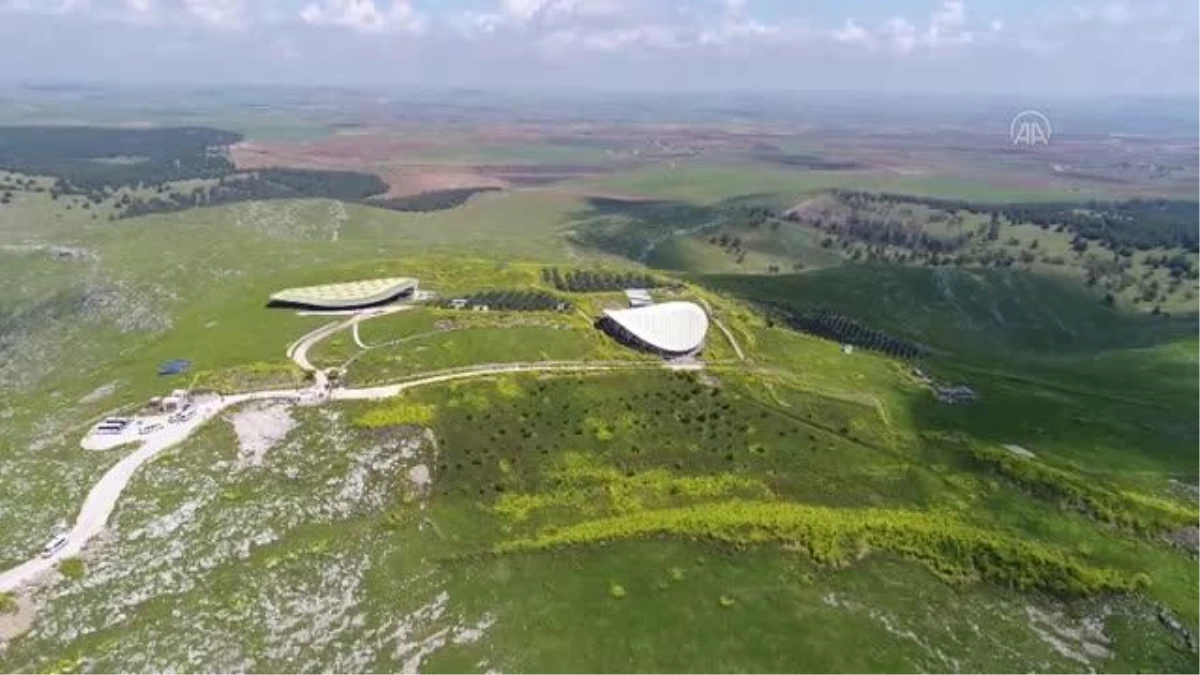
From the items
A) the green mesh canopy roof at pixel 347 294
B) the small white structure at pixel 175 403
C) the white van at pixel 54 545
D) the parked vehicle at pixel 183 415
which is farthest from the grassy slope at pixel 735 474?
the small white structure at pixel 175 403

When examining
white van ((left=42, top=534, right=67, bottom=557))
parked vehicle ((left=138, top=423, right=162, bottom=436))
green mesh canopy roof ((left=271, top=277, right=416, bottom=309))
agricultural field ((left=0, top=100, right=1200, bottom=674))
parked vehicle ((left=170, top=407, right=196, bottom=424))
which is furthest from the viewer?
green mesh canopy roof ((left=271, top=277, right=416, bottom=309))

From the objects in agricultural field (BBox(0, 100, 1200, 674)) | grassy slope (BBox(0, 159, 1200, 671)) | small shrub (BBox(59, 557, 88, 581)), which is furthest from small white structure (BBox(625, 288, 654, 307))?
small shrub (BBox(59, 557, 88, 581))

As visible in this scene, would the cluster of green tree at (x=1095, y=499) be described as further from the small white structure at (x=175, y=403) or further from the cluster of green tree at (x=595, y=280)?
the small white structure at (x=175, y=403)

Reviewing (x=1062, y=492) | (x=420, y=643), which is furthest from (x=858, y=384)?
(x=420, y=643)

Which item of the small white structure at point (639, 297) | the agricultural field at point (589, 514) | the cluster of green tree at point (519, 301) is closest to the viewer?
the agricultural field at point (589, 514)

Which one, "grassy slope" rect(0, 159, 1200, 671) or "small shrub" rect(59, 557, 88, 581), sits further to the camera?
"grassy slope" rect(0, 159, 1200, 671)

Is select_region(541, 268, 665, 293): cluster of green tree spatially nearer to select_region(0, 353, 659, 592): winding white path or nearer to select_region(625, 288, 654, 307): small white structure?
select_region(625, 288, 654, 307): small white structure
